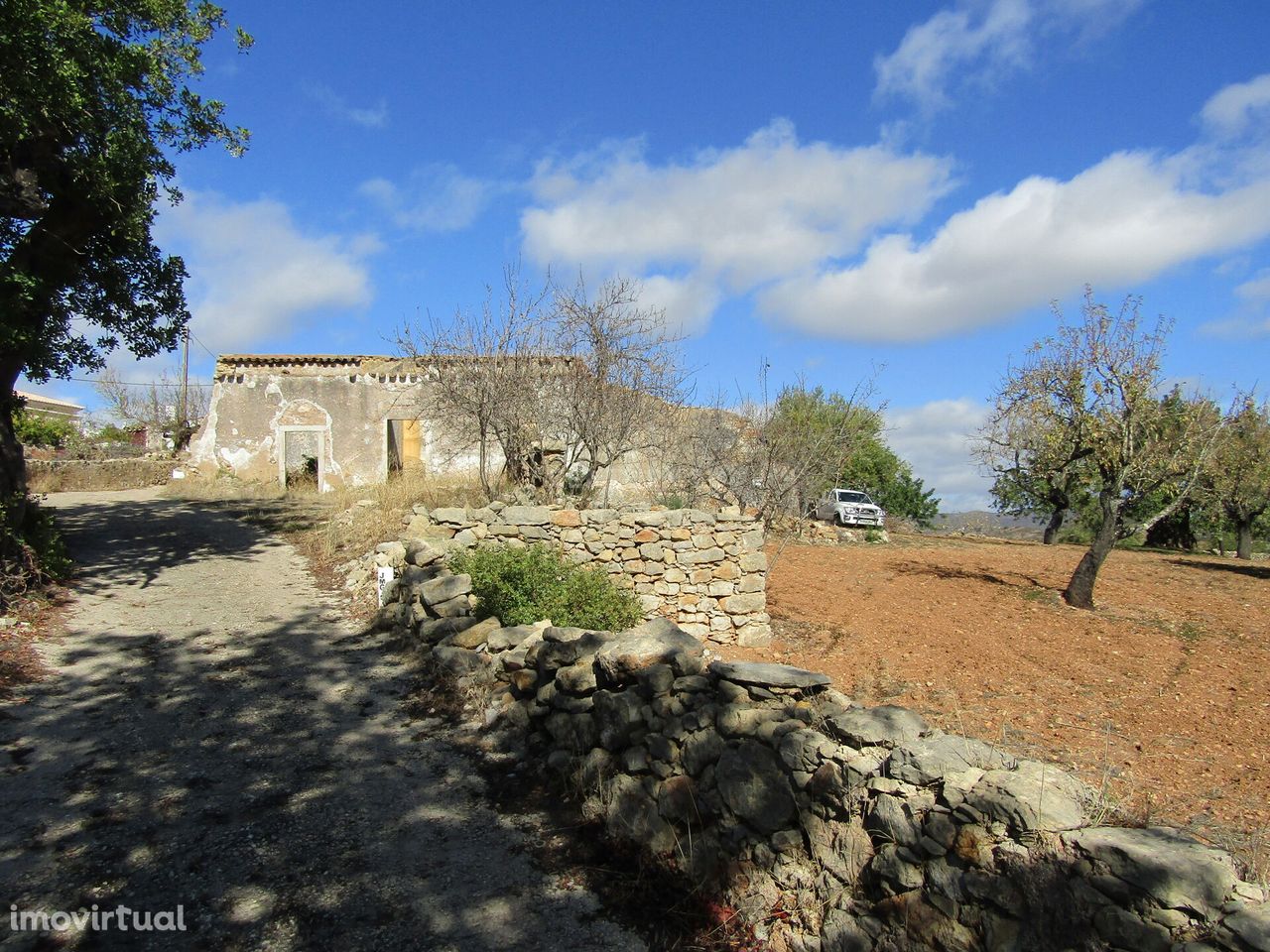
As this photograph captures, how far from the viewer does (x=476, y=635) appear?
663cm

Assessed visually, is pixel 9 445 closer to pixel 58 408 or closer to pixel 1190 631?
pixel 1190 631

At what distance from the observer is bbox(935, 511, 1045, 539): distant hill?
1124 inches

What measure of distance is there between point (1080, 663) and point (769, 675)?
6154 millimetres

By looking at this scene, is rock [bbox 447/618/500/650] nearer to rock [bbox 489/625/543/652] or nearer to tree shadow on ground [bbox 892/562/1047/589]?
rock [bbox 489/625/543/652]

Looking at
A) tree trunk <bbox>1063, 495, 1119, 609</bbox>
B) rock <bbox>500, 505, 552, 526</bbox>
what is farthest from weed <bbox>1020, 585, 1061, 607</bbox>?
rock <bbox>500, 505, 552, 526</bbox>

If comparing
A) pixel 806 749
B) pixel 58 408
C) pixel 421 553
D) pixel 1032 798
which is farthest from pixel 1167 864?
pixel 58 408

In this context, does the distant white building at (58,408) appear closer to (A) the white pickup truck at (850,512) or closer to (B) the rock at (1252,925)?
(A) the white pickup truck at (850,512)

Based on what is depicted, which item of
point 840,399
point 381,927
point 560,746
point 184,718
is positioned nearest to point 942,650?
point 560,746

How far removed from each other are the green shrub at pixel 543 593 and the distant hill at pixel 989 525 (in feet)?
76.5

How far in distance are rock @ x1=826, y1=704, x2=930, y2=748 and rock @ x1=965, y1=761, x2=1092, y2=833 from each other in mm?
452

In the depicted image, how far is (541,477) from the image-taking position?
1205 cm

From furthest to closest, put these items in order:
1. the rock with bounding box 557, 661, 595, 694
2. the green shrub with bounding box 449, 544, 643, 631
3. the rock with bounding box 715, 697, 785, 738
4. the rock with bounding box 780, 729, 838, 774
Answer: the green shrub with bounding box 449, 544, 643, 631, the rock with bounding box 557, 661, 595, 694, the rock with bounding box 715, 697, 785, 738, the rock with bounding box 780, 729, 838, 774

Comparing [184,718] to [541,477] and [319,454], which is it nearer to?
[541,477]

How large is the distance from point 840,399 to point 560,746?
16131mm
